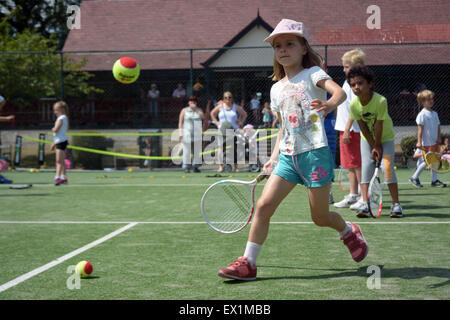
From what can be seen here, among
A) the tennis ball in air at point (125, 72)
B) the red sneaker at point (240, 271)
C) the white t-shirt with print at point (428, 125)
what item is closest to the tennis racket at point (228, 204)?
the red sneaker at point (240, 271)

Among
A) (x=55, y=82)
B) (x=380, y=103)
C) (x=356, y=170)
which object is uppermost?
(x=55, y=82)

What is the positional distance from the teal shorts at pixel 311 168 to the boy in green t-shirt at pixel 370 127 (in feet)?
8.29

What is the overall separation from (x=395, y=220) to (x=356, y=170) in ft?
3.57

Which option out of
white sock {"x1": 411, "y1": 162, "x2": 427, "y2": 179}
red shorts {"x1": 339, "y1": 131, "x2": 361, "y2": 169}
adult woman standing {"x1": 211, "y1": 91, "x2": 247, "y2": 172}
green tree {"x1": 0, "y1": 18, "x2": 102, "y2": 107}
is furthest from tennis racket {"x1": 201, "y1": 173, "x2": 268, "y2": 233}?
green tree {"x1": 0, "y1": 18, "x2": 102, "y2": 107}

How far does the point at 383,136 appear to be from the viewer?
6.99 m

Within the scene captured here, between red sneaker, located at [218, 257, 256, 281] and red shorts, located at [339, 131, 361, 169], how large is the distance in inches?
154

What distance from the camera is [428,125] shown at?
35.0 feet

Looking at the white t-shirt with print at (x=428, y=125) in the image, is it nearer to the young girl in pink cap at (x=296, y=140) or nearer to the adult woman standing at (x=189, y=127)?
the adult woman standing at (x=189, y=127)

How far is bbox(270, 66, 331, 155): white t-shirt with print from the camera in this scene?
435cm

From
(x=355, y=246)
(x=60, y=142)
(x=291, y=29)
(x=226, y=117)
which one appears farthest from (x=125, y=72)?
(x=355, y=246)

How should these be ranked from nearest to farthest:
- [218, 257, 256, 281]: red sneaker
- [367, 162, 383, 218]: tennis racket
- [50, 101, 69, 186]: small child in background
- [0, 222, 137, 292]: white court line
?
[218, 257, 256, 281]: red sneaker, [0, 222, 137, 292]: white court line, [367, 162, 383, 218]: tennis racket, [50, 101, 69, 186]: small child in background

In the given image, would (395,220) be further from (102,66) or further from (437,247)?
(102,66)

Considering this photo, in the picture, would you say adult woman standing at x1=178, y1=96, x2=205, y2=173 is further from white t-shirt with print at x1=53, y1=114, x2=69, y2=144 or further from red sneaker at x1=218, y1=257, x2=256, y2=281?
red sneaker at x1=218, y1=257, x2=256, y2=281

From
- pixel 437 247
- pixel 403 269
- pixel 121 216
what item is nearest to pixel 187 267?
pixel 403 269
